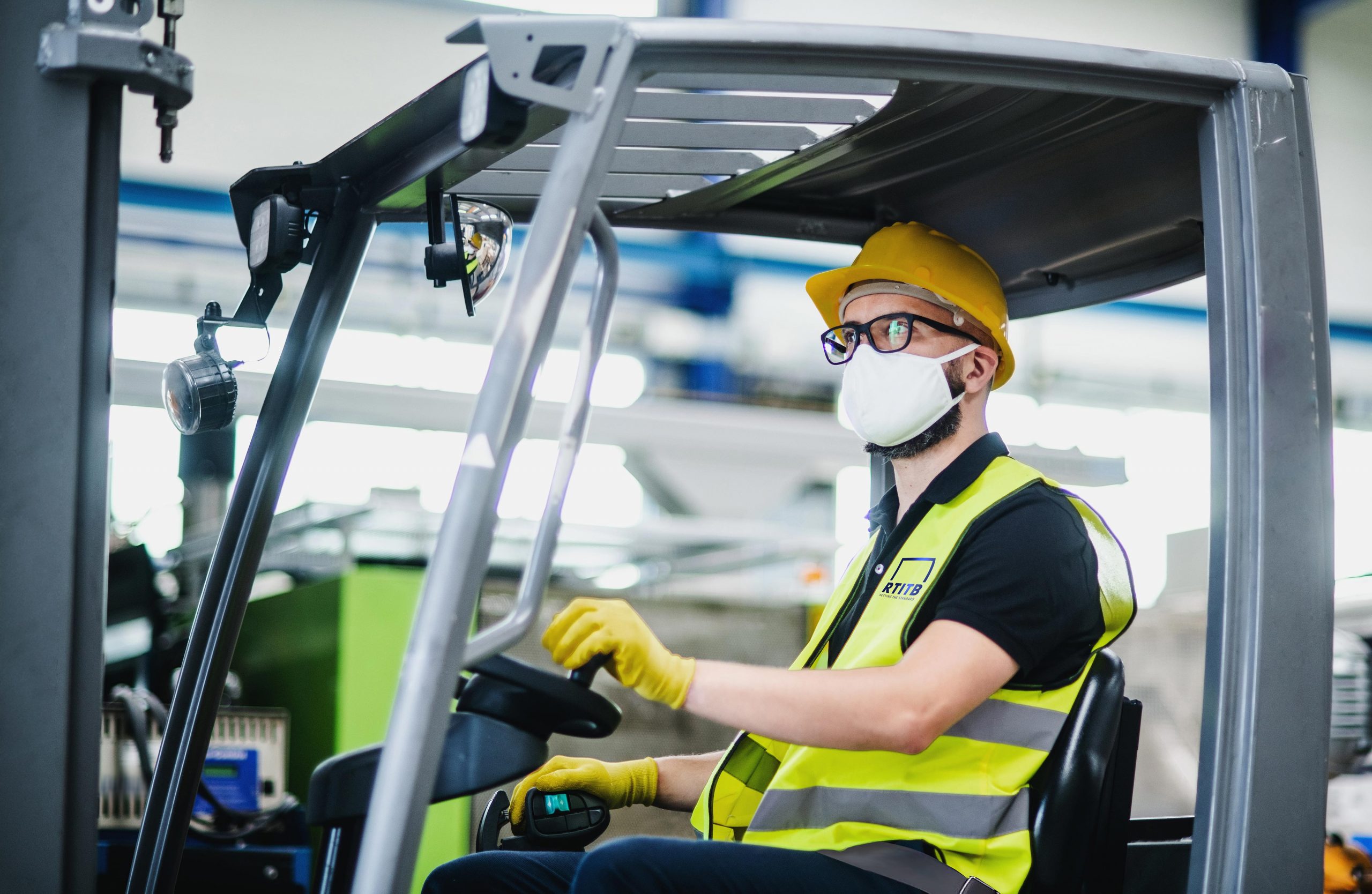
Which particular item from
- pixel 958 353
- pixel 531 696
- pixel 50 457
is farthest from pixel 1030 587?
pixel 50 457

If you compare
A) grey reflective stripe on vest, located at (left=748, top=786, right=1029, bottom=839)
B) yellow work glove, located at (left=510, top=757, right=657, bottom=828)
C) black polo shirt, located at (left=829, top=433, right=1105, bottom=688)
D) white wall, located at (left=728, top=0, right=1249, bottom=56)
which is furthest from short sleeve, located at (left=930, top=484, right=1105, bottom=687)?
white wall, located at (left=728, top=0, right=1249, bottom=56)

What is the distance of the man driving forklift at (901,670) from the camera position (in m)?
2.04

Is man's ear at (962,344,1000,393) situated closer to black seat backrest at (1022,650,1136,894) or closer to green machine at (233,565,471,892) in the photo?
black seat backrest at (1022,650,1136,894)

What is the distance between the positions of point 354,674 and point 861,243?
120 inches

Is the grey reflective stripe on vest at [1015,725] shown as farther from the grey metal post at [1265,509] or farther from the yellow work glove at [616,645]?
the yellow work glove at [616,645]

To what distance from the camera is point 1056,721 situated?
7.40ft

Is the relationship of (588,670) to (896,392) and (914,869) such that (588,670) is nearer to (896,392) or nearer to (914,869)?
(914,869)

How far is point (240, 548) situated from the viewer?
2592 mm

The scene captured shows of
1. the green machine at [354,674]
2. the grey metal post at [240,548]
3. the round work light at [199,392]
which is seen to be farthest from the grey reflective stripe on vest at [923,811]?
the green machine at [354,674]

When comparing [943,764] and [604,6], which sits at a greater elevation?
[604,6]

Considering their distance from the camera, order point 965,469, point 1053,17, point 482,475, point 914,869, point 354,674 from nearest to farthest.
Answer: point 482,475, point 914,869, point 965,469, point 354,674, point 1053,17

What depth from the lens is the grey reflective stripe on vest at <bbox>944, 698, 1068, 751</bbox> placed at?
2.25m

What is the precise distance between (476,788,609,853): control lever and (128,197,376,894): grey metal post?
57cm

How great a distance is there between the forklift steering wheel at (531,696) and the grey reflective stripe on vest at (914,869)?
55cm
